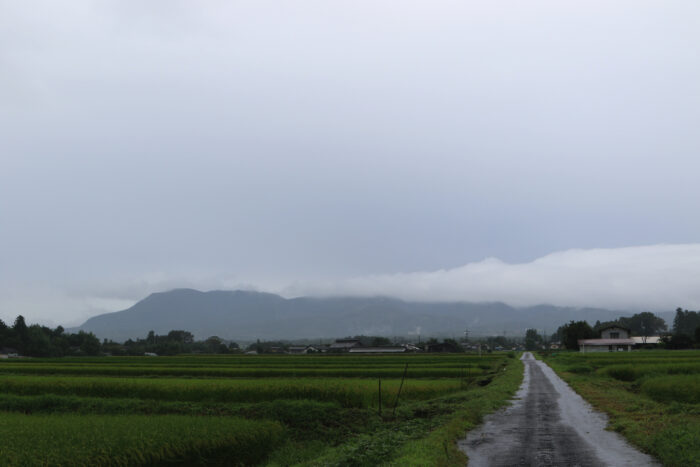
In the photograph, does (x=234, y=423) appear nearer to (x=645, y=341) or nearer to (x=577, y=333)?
(x=577, y=333)

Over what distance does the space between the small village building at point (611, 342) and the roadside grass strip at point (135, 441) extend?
123 meters

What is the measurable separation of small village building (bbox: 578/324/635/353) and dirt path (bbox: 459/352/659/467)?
113471mm

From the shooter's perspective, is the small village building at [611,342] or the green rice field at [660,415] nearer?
the green rice field at [660,415]

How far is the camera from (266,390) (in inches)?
1282

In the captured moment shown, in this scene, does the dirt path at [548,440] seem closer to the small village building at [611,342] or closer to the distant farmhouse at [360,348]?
the small village building at [611,342]

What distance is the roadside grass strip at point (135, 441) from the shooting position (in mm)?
14898

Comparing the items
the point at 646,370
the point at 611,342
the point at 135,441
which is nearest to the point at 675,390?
the point at 646,370

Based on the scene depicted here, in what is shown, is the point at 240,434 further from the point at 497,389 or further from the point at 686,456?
the point at 497,389

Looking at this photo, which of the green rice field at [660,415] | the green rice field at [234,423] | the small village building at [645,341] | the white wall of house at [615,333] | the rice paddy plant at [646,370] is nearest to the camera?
the green rice field at [660,415]

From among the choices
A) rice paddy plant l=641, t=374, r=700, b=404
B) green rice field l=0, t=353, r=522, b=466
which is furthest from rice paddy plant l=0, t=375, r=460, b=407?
rice paddy plant l=641, t=374, r=700, b=404

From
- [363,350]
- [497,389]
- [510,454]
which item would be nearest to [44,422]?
[510,454]

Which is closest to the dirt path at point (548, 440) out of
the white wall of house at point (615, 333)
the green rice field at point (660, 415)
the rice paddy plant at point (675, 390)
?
the green rice field at point (660, 415)

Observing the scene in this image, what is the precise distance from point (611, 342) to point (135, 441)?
138022 millimetres

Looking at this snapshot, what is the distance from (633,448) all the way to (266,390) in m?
21.2
